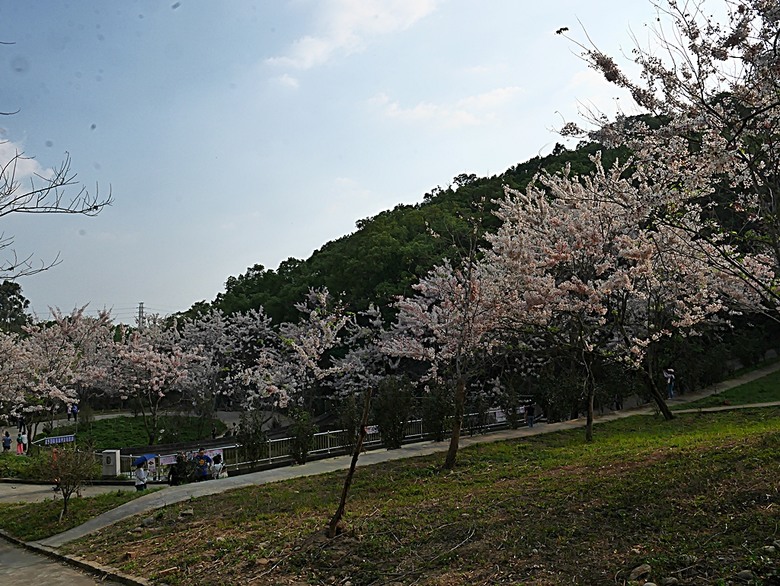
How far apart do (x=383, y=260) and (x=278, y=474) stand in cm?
1695

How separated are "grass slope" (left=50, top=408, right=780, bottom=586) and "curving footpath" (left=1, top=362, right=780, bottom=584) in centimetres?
57

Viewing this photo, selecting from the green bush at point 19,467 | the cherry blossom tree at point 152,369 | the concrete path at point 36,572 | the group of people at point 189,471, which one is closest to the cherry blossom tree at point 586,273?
the group of people at point 189,471

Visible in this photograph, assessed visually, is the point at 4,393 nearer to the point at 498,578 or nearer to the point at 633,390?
the point at 633,390

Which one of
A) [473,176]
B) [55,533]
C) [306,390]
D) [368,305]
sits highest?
[473,176]

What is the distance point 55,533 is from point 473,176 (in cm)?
4782

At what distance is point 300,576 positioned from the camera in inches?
276

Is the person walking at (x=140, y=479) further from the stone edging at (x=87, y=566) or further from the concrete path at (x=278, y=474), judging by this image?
the stone edging at (x=87, y=566)

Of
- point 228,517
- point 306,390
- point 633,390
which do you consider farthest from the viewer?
point 306,390

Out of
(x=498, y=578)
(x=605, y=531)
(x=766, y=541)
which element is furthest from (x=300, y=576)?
(x=766, y=541)

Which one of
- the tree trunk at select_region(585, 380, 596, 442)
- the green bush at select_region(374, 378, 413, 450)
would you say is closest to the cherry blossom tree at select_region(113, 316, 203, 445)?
the green bush at select_region(374, 378, 413, 450)

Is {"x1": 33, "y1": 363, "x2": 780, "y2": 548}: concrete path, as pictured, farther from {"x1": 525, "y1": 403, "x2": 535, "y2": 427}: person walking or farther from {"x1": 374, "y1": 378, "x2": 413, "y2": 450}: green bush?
{"x1": 374, "y1": 378, "x2": 413, "y2": 450}: green bush

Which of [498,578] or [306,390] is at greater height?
[306,390]

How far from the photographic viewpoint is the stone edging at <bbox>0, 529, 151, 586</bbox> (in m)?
7.80

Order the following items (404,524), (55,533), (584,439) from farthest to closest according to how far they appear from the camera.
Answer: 1. (584,439)
2. (55,533)
3. (404,524)
